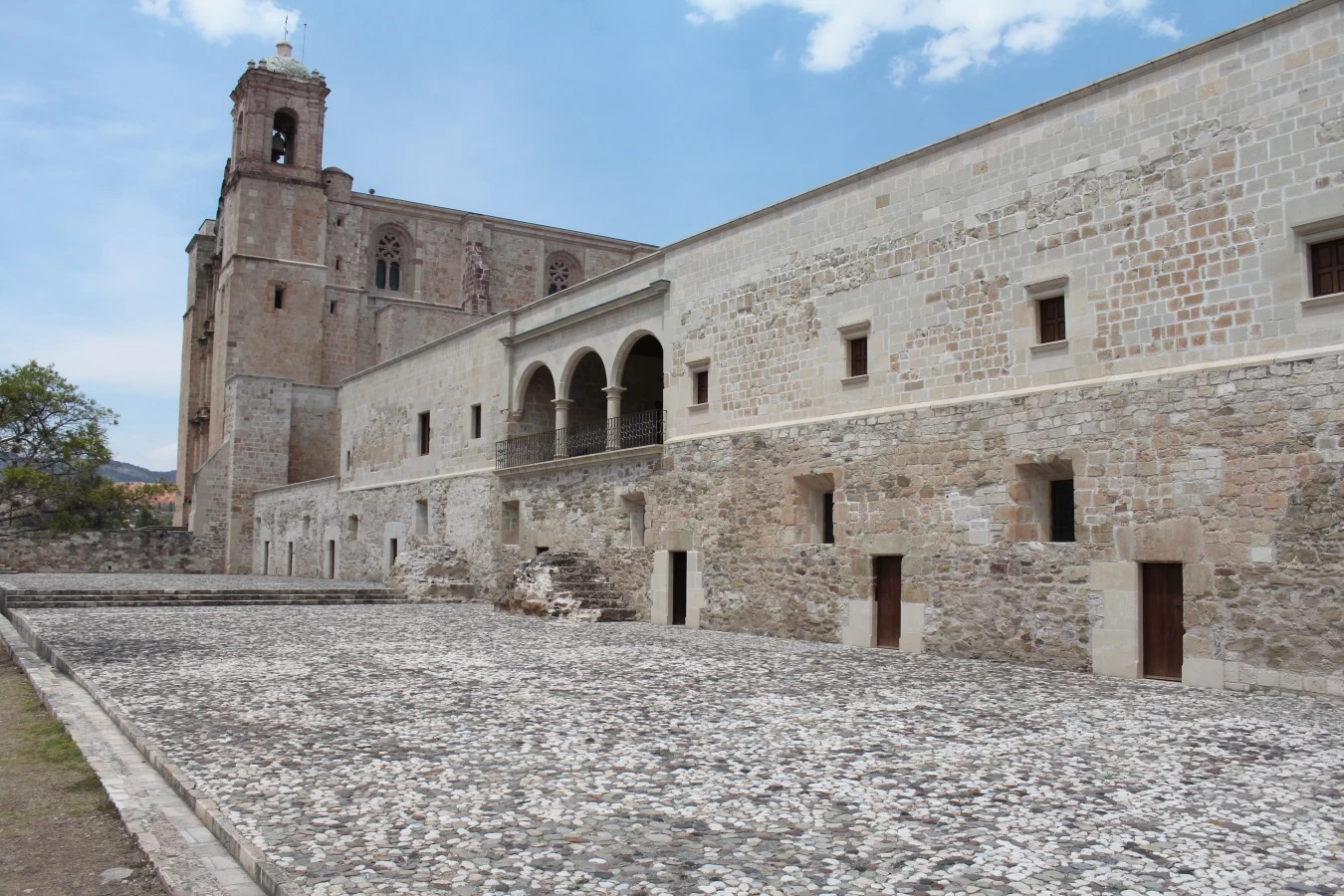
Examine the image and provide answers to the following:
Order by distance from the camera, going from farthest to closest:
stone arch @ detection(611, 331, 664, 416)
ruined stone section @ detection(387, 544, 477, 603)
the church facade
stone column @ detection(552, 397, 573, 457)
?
ruined stone section @ detection(387, 544, 477, 603) < stone arch @ detection(611, 331, 664, 416) < stone column @ detection(552, 397, 573, 457) < the church facade

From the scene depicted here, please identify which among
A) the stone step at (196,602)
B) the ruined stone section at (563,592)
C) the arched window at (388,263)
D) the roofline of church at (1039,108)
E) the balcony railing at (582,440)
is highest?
the arched window at (388,263)

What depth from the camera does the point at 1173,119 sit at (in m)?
11.1

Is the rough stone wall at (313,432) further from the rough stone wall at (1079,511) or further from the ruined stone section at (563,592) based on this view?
the rough stone wall at (1079,511)

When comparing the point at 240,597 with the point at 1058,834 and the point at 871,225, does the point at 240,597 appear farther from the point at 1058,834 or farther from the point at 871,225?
the point at 1058,834

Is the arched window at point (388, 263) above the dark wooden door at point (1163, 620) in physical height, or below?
above

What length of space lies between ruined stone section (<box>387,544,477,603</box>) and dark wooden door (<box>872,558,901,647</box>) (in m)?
12.2

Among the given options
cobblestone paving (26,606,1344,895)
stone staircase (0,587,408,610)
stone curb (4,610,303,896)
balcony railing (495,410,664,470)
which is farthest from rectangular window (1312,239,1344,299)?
stone staircase (0,587,408,610)

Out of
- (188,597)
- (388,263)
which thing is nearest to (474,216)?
(388,263)

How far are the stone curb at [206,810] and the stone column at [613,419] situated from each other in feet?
37.4

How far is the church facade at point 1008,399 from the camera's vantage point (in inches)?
394

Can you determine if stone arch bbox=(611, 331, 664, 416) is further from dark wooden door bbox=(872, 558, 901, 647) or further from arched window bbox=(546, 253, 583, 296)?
arched window bbox=(546, 253, 583, 296)

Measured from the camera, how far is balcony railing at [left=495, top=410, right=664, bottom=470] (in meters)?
19.3

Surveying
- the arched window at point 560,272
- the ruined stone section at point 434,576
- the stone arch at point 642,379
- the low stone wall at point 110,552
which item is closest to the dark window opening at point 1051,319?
the stone arch at point 642,379

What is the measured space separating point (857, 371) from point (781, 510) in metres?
2.39
